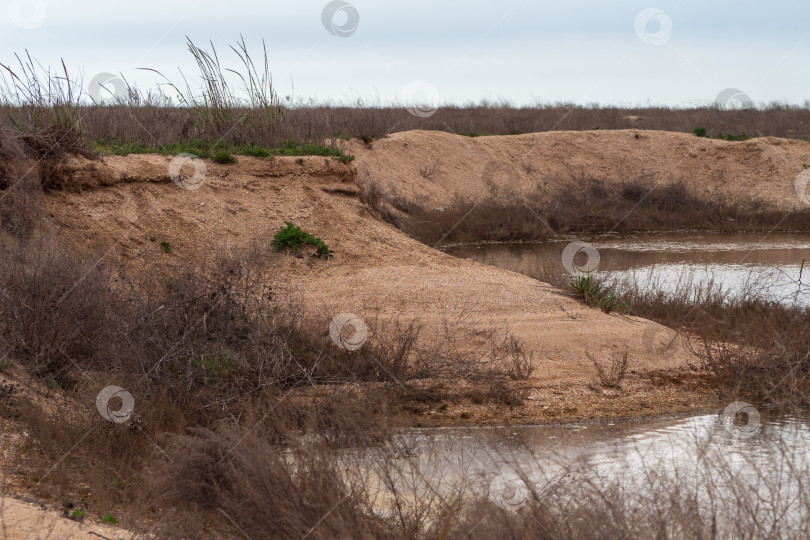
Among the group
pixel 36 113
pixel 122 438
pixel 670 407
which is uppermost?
pixel 36 113

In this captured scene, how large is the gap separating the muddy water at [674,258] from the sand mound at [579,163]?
4.89m

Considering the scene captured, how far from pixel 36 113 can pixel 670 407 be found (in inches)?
391

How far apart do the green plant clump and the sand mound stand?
11.5 m

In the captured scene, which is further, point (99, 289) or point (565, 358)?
point (565, 358)

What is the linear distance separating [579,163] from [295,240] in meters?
18.8

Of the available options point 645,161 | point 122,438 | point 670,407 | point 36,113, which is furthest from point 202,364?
point 645,161

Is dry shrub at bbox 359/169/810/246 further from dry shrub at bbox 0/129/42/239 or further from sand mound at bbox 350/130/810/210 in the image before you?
dry shrub at bbox 0/129/42/239

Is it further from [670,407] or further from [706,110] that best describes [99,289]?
[706,110]

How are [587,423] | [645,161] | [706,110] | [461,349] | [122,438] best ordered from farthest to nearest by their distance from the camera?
[706,110], [645,161], [461,349], [587,423], [122,438]

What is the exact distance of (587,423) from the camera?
25.1ft

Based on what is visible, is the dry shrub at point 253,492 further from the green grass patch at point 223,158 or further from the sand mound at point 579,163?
the sand mound at point 579,163

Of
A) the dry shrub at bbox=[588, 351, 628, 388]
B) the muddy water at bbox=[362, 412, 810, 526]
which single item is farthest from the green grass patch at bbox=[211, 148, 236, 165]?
the muddy water at bbox=[362, 412, 810, 526]

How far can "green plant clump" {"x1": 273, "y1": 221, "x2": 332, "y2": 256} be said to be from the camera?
40.0 ft

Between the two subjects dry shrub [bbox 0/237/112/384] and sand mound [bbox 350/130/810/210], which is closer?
dry shrub [bbox 0/237/112/384]
